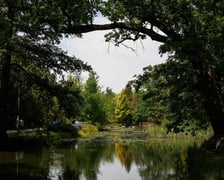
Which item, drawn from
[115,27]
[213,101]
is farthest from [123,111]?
[115,27]

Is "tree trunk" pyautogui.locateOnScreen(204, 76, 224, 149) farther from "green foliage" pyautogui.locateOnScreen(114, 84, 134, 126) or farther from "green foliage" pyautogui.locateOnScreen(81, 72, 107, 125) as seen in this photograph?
"green foliage" pyautogui.locateOnScreen(114, 84, 134, 126)

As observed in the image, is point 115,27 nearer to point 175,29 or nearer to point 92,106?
point 175,29

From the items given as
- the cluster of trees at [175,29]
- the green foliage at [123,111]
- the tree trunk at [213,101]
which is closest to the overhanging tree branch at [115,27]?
the cluster of trees at [175,29]

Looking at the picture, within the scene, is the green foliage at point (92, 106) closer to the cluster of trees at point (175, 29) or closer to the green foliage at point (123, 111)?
the green foliage at point (123, 111)

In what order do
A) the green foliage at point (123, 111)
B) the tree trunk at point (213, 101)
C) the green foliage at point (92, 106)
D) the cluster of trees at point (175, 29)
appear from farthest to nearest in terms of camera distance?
the green foliage at point (123, 111)
the green foliage at point (92, 106)
the tree trunk at point (213, 101)
the cluster of trees at point (175, 29)

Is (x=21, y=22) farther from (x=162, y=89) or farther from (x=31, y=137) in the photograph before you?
(x=31, y=137)

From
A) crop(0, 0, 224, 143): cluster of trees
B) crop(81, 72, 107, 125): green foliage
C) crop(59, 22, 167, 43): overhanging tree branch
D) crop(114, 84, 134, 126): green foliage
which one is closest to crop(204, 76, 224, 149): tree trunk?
crop(0, 0, 224, 143): cluster of trees

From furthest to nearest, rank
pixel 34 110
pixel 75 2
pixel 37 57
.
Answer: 1. pixel 34 110
2. pixel 37 57
3. pixel 75 2

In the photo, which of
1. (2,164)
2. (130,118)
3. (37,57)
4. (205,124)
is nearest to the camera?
(2,164)

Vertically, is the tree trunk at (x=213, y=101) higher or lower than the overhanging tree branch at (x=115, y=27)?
lower

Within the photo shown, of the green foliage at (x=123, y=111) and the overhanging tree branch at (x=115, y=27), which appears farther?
the green foliage at (x=123, y=111)

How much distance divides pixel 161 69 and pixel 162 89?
5.69 meters

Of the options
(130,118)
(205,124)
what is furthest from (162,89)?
(130,118)

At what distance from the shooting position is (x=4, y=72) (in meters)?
27.0
